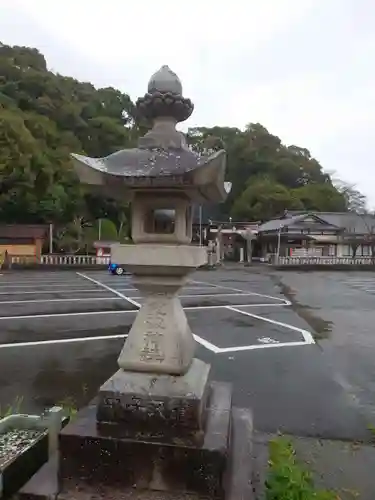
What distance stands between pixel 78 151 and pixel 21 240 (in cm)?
866

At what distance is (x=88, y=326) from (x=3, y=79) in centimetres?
3161

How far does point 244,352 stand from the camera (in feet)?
22.8

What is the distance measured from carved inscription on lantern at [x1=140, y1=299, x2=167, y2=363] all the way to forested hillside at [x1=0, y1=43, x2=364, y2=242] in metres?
16.1

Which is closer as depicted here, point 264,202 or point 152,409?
point 152,409

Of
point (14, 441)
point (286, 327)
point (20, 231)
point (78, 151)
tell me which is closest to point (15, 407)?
point (14, 441)

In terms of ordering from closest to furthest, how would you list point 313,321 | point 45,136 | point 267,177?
point 313,321, point 45,136, point 267,177

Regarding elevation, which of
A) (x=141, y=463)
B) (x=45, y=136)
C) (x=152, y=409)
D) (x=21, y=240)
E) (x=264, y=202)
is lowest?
(x=141, y=463)

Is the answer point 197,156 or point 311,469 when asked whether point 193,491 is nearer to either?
point 311,469

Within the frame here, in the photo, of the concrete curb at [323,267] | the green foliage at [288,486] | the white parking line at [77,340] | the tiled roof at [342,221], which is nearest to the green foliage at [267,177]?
the tiled roof at [342,221]

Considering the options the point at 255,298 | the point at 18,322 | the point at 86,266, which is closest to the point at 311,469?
the point at 18,322

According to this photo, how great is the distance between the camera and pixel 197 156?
2766mm

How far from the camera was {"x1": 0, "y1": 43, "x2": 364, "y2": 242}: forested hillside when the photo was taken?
85.3ft

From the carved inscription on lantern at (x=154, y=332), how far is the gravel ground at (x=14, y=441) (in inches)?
41.5

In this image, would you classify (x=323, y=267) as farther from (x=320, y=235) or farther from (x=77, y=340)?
(x=77, y=340)
